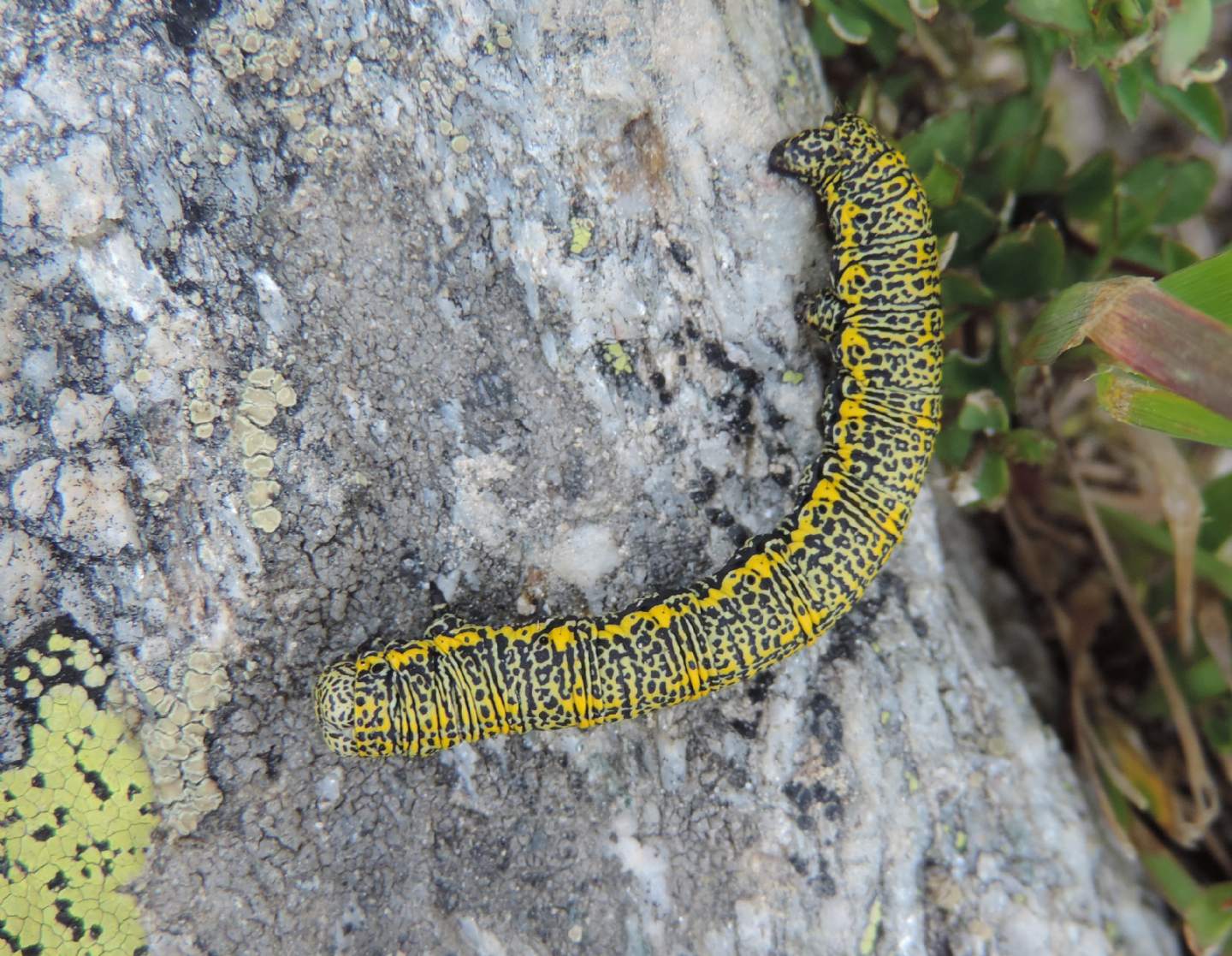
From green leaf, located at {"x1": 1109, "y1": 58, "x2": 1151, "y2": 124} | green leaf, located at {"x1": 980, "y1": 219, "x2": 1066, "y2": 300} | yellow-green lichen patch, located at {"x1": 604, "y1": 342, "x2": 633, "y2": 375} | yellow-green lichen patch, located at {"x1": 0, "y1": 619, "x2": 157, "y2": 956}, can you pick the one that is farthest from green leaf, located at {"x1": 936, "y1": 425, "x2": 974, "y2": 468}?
yellow-green lichen patch, located at {"x1": 0, "y1": 619, "x2": 157, "y2": 956}

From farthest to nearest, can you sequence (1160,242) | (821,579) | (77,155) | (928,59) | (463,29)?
(928,59)
(1160,242)
(821,579)
(463,29)
(77,155)

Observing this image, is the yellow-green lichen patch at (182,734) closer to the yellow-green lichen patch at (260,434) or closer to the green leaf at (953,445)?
the yellow-green lichen patch at (260,434)

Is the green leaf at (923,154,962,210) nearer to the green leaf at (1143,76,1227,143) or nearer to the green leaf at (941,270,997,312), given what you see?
the green leaf at (941,270,997,312)

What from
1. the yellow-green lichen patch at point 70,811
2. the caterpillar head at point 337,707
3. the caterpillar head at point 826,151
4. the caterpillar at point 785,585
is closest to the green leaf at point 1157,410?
the caterpillar at point 785,585

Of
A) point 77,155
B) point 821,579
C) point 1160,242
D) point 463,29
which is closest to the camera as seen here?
point 77,155

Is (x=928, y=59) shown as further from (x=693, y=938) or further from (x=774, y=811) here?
(x=693, y=938)

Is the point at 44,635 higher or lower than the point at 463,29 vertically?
lower

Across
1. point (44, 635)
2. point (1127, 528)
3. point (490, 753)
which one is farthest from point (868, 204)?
point (44, 635)
